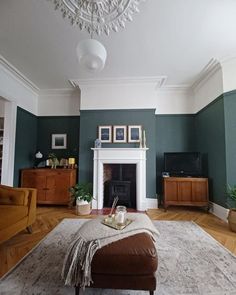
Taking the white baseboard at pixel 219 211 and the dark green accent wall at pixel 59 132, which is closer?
the white baseboard at pixel 219 211

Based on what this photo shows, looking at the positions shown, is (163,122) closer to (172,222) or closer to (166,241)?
(172,222)

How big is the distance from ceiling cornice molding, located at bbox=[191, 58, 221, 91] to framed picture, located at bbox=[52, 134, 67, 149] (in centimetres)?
384

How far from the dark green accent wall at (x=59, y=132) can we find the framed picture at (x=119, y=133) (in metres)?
1.25

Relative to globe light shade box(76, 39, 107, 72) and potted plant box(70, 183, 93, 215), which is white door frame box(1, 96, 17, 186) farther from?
globe light shade box(76, 39, 107, 72)

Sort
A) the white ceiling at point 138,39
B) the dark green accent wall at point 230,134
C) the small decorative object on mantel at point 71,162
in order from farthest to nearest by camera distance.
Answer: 1. the small decorative object on mantel at point 71,162
2. the dark green accent wall at point 230,134
3. the white ceiling at point 138,39

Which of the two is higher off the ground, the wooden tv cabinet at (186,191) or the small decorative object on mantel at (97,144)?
the small decorative object on mantel at (97,144)

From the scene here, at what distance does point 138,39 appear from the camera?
2.93 meters

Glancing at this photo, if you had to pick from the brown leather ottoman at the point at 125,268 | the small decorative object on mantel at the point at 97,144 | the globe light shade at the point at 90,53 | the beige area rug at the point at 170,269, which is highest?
the globe light shade at the point at 90,53

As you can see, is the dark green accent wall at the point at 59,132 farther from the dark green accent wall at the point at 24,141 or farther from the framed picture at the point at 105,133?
the framed picture at the point at 105,133

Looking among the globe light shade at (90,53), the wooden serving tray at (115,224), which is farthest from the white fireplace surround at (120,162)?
the globe light shade at (90,53)

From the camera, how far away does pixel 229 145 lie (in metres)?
3.39

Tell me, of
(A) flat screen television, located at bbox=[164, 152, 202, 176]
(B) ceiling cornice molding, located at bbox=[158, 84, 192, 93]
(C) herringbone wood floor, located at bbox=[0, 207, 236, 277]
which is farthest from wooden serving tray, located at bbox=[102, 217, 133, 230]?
(B) ceiling cornice molding, located at bbox=[158, 84, 192, 93]

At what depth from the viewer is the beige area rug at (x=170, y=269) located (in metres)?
1.54

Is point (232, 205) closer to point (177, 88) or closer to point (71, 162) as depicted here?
point (177, 88)
